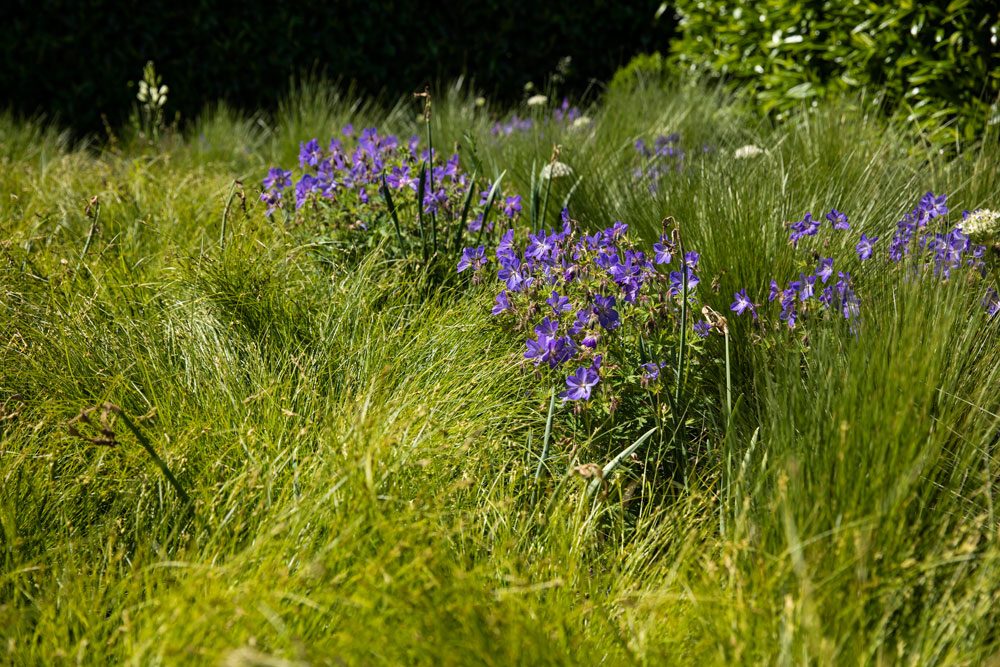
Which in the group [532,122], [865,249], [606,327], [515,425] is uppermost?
[865,249]

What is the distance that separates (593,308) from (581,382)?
0.18 m

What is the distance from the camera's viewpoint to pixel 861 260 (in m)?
2.44

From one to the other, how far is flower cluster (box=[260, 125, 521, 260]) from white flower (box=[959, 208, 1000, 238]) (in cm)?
135

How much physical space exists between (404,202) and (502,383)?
3.31ft

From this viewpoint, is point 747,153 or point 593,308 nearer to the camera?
point 593,308

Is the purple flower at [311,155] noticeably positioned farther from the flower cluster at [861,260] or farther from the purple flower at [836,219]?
the purple flower at [836,219]

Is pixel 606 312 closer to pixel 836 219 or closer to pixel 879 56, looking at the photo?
pixel 836 219

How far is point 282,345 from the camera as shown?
2455mm

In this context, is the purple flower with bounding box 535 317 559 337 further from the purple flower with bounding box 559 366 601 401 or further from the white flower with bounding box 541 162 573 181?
the white flower with bounding box 541 162 573 181

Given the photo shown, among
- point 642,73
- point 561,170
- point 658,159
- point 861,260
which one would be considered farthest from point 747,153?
point 642,73

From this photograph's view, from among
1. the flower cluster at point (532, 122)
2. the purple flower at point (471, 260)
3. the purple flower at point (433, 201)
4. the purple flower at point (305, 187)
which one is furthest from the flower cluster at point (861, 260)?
the flower cluster at point (532, 122)

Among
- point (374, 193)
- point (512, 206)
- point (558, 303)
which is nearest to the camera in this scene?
point (558, 303)

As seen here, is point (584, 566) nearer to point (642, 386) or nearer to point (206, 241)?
point (642, 386)

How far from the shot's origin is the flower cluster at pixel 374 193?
→ 9.89ft
